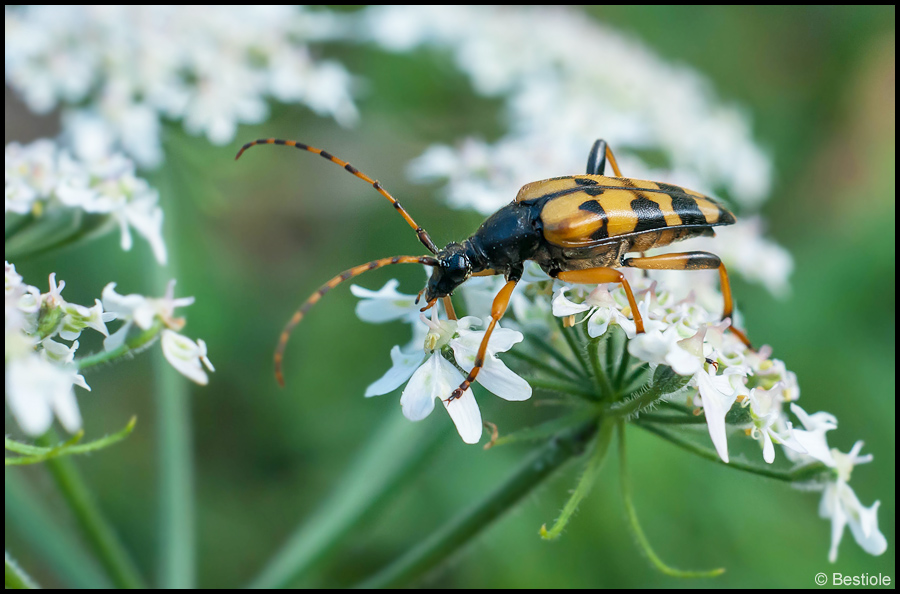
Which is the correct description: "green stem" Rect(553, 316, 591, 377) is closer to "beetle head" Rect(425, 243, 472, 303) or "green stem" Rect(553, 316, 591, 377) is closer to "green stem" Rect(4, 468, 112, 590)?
"beetle head" Rect(425, 243, 472, 303)

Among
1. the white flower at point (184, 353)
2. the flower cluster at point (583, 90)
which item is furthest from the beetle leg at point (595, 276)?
the flower cluster at point (583, 90)

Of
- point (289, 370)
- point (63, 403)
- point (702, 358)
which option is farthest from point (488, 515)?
point (289, 370)

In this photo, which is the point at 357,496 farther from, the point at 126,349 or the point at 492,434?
the point at 126,349

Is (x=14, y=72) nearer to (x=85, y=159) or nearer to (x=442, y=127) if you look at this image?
(x=85, y=159)

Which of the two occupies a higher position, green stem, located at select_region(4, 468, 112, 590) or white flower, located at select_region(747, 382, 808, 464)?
white flower, located at select_region(747, 382, 808, 464)

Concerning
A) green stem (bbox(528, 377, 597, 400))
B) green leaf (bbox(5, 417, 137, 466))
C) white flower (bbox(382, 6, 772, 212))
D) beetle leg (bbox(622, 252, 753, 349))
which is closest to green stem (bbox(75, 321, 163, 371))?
green leaf (bbox(5, 417, 137, 466))

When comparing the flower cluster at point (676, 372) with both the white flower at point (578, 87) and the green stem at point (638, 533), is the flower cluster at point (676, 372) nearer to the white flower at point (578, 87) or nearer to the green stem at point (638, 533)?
the green stem at point (638, 533)
